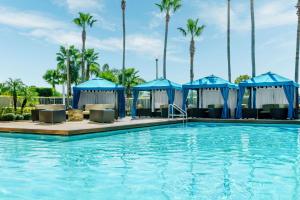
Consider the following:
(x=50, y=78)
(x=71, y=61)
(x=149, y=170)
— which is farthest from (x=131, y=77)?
(x=149, y=170)

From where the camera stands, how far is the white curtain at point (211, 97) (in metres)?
20.7

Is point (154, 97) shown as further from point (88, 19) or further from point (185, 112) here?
point (88, 19)

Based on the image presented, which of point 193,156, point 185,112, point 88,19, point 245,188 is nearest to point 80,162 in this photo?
→ point 193,156

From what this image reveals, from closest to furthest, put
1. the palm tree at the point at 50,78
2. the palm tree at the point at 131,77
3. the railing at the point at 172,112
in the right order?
1. the railing at the point at 172,112
2. the palm tree at the point at 131,77
3. the palm tree at the point at 50,78

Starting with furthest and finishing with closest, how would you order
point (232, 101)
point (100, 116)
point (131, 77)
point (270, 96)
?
point (131, 77) < point (232, 101) < point (270, 96) < point (100, 116)

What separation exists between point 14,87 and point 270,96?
1370 centimetres

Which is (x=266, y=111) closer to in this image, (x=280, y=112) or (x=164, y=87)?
(x=280, y=112)

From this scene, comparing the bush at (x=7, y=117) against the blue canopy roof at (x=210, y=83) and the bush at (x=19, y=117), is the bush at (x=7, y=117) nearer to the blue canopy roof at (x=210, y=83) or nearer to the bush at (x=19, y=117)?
the bush at (x=19, y=117)

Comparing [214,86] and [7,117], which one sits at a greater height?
[214,86]

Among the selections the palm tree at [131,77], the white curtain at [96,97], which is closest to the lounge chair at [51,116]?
the white curtain at [96,97]

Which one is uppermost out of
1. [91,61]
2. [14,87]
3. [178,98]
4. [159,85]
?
[91,61]

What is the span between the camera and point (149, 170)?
636 cm

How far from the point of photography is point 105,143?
33.3 feet

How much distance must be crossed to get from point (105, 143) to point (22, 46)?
62.1ft
